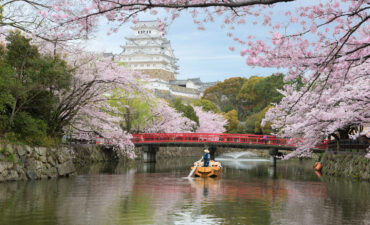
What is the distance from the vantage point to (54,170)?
2183 cm

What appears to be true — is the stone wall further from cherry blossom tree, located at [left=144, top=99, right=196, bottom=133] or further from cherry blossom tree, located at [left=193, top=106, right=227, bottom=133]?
cherry blossom tree, located at [left=193, top=106, right=227, bottom=133]

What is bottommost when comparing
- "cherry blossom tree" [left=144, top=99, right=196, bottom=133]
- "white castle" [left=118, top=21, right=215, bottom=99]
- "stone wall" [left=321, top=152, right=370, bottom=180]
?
"stone wall" [left=321, top=152, right=370, bottom=180]

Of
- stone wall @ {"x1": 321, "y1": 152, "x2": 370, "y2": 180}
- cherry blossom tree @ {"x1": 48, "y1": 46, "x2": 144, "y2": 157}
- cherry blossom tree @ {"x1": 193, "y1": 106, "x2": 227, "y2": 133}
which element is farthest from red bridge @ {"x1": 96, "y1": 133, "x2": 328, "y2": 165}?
cherry blossom tree @ {"x1": 48, "y1": 46, "x2": 144, "y2": 157}

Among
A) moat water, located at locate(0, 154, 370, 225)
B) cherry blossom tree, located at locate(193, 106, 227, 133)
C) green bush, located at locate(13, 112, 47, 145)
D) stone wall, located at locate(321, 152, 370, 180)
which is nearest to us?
moat water, located at locate(0, 154, 370, 225)

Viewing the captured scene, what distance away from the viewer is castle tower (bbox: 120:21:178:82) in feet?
341

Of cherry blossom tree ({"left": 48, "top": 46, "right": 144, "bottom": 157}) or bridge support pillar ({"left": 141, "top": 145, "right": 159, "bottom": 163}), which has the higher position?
cherry blossom tree ({"left": 48, "top": 46, "right": 144, "bottom": 157})

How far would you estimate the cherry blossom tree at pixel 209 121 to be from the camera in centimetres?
5992

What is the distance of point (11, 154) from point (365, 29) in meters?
14.0

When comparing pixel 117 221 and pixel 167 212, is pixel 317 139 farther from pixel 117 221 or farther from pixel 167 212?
pixel 117 221

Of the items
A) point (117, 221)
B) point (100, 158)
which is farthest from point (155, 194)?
point (100, 158)

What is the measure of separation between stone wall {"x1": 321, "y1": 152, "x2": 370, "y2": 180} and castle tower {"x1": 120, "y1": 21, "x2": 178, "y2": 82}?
75813 millimetres

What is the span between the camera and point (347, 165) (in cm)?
2694

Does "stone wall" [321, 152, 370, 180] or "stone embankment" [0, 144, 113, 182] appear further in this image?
"stone wall" [321, 152, 370, 180]

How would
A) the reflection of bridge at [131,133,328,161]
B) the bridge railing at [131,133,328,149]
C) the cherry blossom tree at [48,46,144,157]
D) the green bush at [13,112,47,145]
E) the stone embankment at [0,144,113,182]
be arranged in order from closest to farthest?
the stone embankment at [0,144,113,182] < the green bush at [13,112,47,145] < the cherry blossom tree at [48,46,144,157] < the reflection of bridge at [131,133,328,161] < the bridge railing at [131,133,328,149]
